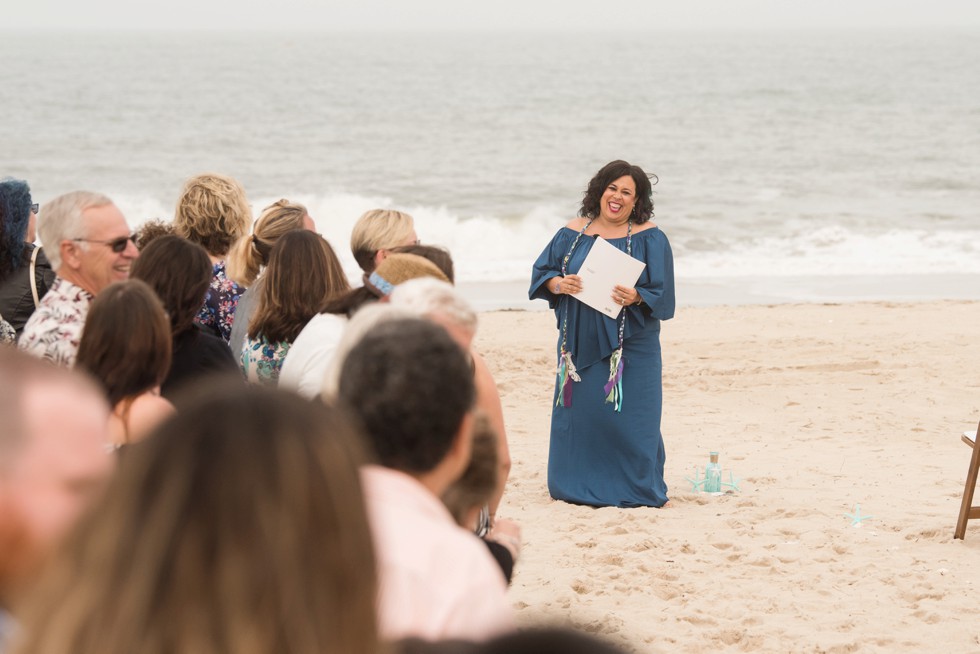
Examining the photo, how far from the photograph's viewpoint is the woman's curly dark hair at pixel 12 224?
4.48 m

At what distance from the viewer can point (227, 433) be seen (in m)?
1.14

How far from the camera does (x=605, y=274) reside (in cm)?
643

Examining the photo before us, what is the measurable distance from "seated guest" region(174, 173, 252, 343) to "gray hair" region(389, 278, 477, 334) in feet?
6.63

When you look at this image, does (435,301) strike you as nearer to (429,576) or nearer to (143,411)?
(143,411)

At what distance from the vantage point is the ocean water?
2202 centimetres

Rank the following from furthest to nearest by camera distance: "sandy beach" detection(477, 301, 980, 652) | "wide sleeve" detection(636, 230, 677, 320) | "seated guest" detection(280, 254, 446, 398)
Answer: "wide sleeve" detection(636, 230, 677, 320)
"sandy beach" detection(477, 301, 980, 652)
"seated guest" detection(280, 254, 446, 398)

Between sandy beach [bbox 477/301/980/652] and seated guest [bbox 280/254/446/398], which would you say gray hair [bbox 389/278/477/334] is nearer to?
seated guest [bbox 280/254/446/398]

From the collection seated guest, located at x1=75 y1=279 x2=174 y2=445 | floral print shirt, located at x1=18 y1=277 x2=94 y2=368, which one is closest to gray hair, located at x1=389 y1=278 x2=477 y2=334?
seated guest, located at x1=75 y1=279 x2=174 y2=445

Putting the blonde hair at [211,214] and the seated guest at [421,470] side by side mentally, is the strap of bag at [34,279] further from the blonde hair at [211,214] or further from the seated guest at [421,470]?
the seated guest at [421,470]

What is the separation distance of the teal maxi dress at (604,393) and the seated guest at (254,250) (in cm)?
214

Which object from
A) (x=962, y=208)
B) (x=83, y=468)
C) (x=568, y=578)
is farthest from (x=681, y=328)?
(x=962, y=208)

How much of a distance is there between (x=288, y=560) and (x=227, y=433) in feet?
0.47

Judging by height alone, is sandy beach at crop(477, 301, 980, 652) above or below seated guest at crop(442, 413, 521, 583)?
below

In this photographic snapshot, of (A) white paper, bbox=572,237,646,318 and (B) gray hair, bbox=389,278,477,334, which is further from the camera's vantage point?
(A) white paper, bbox=572,237,646,318
